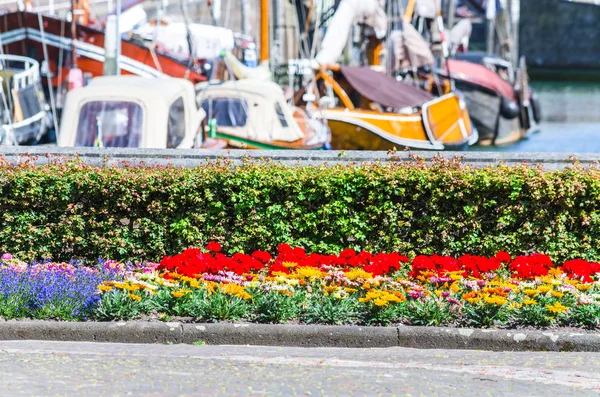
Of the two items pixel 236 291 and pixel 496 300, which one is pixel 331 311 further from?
pixel 496 300

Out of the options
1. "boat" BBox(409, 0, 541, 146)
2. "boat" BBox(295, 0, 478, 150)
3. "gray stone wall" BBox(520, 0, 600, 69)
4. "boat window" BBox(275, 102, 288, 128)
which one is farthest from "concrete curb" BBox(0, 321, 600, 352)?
"gray stone wall" BBox(520, 0, 600, 69)

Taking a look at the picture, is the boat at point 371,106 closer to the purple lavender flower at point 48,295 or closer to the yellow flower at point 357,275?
the yellow flower at point 357,275

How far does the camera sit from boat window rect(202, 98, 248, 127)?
27547mm

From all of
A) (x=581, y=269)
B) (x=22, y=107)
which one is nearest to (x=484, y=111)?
(x=22, y=107)

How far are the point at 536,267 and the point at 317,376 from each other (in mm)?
3864

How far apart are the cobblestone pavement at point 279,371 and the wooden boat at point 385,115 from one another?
812 inches

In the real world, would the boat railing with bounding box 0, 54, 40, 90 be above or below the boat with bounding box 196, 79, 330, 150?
above

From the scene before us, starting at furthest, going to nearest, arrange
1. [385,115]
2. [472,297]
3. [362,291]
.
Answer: [385,115]
[362,291]
[472,297]

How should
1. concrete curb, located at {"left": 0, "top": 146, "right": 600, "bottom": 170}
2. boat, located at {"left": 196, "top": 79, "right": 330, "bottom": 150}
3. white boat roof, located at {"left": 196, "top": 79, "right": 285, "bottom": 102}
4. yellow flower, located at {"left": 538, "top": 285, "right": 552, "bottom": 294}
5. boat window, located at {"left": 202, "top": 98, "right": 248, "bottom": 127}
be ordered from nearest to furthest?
yellow flower, located at {"left": 538, "top": 285, "right": 552, "bottom": 294}
concrete curb, located at {"left": 0, "top": 146, "right": 600, "bottom": 170}
boat, located at {"left": 196, "top": 79, "right": 330, "bottom": 150}
boat window, located at {"left": 202, "top": 98, "right": 248, "bottom": 127}
white boat roof, located at {"left": 196, "top": 79, "right": 285, "bottom": 102}

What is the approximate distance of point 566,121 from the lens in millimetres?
63000

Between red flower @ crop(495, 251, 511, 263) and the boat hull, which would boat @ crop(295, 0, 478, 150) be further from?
red flower @ crop(495, 251, 511, 263)

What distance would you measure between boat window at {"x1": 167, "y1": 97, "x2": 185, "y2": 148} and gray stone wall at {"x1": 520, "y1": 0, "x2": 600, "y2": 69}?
7183 cm

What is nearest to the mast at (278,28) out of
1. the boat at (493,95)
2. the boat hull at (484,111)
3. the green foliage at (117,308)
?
the boat at (493,95)

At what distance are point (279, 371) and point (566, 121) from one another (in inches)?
2208
